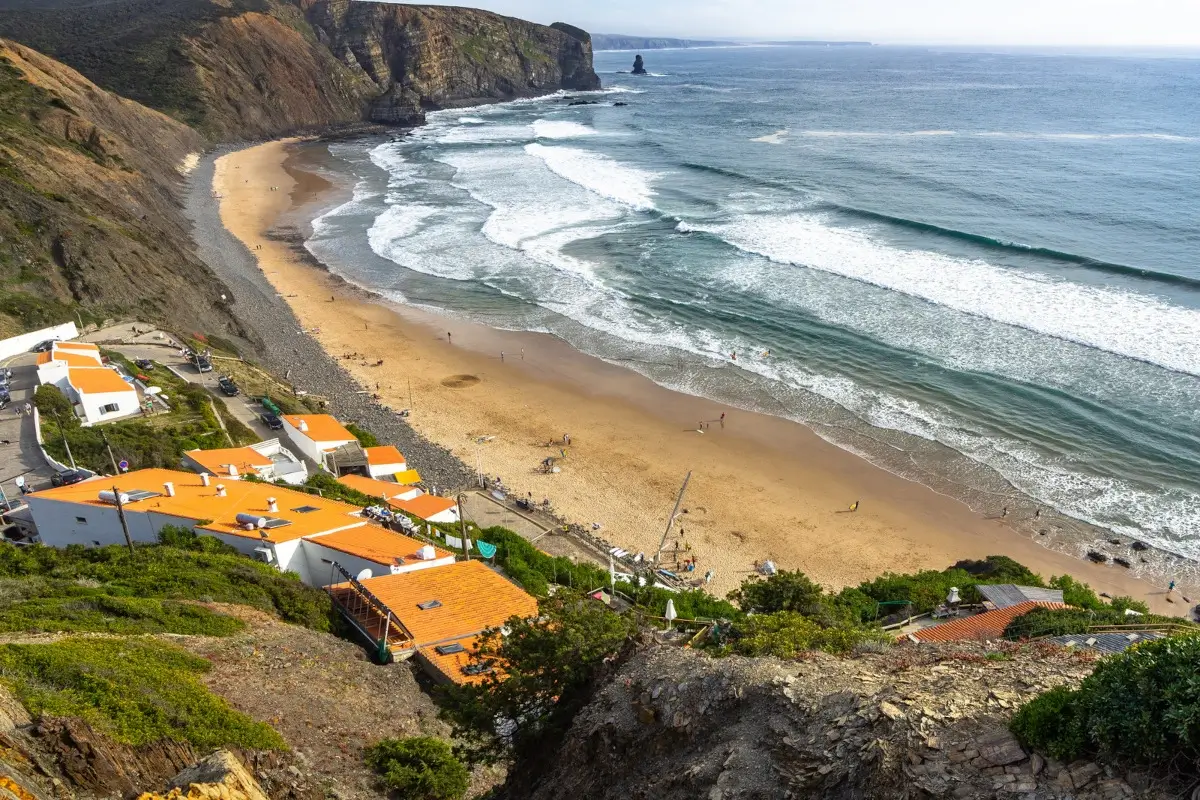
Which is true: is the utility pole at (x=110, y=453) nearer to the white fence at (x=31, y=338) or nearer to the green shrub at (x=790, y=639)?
the white fence at (x=31, y=338)

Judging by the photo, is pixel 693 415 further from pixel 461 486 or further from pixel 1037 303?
pixel 1037 303

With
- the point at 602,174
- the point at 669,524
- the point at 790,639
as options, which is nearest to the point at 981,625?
the point at 790,639

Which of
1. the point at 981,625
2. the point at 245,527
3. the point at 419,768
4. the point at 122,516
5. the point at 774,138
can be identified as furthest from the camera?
the point at 774,138

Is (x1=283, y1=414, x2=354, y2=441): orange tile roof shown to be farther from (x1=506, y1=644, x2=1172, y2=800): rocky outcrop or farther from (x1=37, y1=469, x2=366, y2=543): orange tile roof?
(x1=506, y1=644, x2=1172, y2=800): rocky outcrop

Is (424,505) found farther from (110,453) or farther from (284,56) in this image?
(284,56)

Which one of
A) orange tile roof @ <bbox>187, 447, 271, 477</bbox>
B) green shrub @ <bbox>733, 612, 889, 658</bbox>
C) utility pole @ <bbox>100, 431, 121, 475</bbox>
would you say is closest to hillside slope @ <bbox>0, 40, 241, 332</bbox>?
utility pole @ <bbox>100, 431, 121, 475</bbox>

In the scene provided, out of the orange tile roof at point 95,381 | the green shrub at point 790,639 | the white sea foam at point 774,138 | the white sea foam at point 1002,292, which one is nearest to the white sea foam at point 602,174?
the white sea foam at point 1002,292
